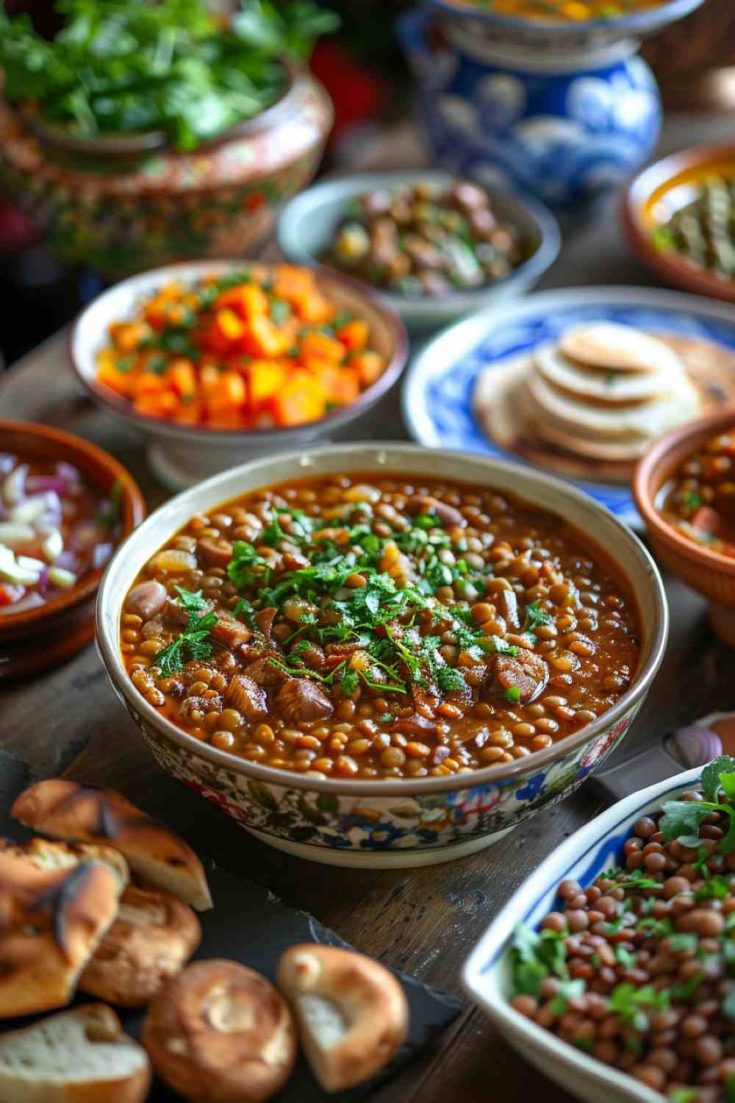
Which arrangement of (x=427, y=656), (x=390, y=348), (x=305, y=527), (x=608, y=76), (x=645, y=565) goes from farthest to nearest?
(x=608, y=76) < (x=390, y=348) < (x=305, y=527) < (x=645, y=565) < (x=427, y=656)

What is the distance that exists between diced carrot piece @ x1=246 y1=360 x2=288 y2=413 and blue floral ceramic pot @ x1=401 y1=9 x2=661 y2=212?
66.1 inches

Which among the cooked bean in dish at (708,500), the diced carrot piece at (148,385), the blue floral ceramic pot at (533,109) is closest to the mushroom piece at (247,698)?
the cooked bean in dish at (708,500)

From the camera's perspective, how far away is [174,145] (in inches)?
154

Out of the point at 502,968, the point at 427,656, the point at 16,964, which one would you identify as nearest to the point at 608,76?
the point at 427,656

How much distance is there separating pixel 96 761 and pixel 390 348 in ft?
5.37

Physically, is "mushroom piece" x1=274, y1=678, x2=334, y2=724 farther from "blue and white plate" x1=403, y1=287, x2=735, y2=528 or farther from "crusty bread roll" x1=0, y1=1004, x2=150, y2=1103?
"blue and white plate" x1=403, y1=287, x2=735, y2=528

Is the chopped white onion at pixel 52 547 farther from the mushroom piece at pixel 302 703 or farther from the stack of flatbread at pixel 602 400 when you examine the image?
the stack of flatbread at pixel 602 400

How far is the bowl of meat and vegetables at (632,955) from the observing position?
1.76 m

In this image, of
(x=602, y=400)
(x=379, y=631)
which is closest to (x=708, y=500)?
(x=602, y=400)

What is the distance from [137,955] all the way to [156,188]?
2.75 meters

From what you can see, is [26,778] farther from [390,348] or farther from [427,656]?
[390,348]

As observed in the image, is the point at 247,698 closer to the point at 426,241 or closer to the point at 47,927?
the point at 47,927

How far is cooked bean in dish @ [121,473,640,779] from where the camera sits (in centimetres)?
222

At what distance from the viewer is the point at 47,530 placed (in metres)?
2.95
